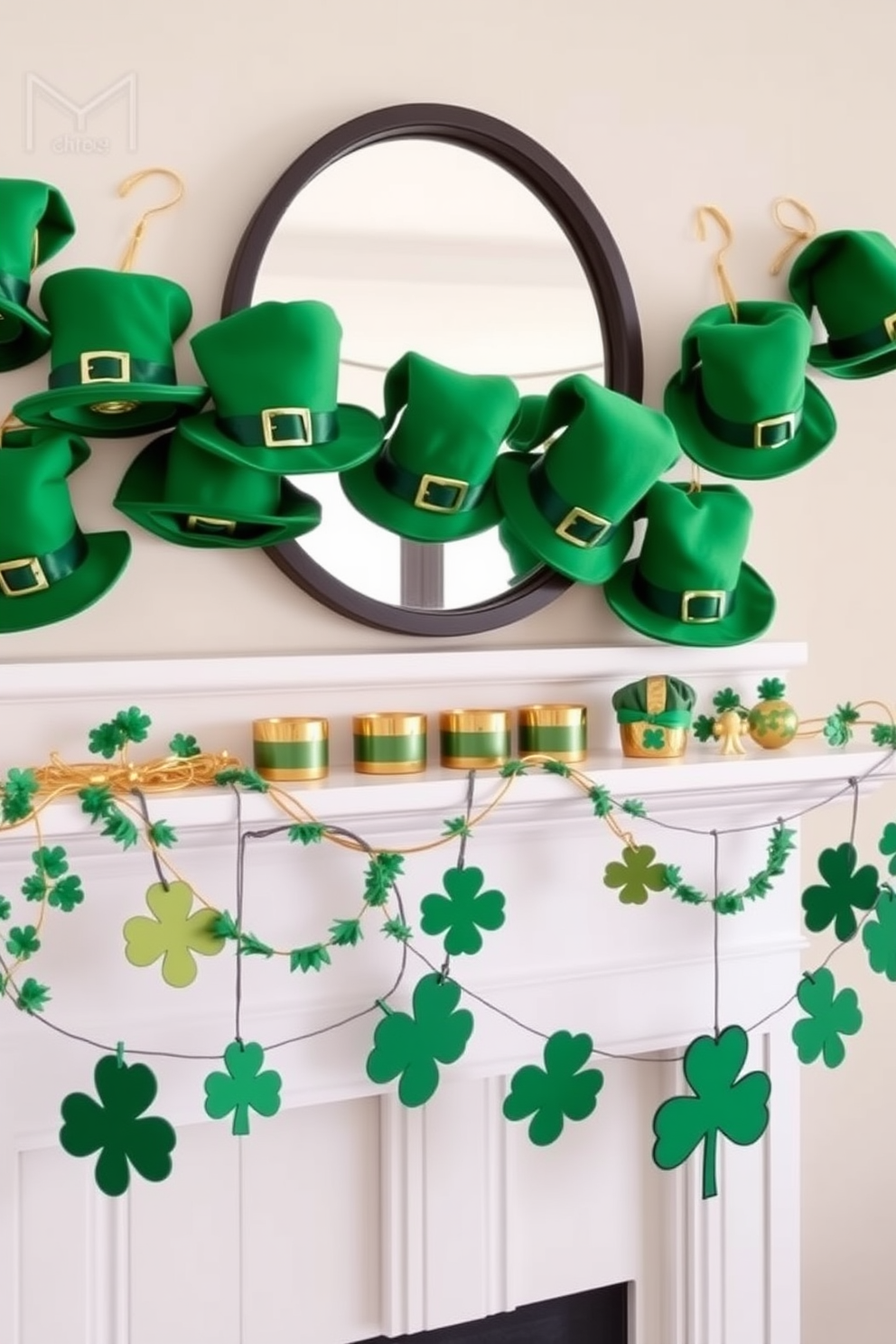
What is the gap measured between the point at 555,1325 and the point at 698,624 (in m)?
0.74

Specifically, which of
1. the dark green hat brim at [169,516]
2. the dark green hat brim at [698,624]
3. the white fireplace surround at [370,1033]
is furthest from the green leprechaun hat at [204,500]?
the dark green hat brim at [698,624]

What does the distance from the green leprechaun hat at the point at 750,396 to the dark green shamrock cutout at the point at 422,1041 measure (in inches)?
22.5

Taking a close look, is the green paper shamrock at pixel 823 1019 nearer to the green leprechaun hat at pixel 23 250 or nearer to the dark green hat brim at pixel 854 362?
the dark green hat brim at pixel 854 362

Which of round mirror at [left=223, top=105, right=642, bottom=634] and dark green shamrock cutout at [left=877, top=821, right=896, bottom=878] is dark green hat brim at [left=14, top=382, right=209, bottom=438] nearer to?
round mirror at [left=223, top=105, right=642, bottom=634]

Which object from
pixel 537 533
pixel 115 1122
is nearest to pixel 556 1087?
pixel 115 1122

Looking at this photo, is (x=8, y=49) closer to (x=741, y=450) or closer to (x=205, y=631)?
(x=205, y=631)

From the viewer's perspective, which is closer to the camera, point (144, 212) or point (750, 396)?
point (144, 212)

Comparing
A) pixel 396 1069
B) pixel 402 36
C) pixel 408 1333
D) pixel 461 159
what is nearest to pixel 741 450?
pixel 461 159

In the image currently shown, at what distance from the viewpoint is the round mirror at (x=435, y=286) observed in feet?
4.02

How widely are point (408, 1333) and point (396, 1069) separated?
332 millimetres

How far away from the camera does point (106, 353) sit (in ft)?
3.52

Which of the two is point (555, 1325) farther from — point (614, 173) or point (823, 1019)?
point (614, 173)

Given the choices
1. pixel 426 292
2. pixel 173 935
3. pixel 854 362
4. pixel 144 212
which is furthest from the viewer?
pixel 854 362

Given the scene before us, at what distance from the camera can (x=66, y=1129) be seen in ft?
3.48
